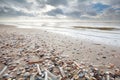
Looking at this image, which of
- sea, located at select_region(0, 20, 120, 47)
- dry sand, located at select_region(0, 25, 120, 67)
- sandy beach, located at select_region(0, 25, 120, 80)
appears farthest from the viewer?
sea, located at select_region(0, 20, 120, 47)

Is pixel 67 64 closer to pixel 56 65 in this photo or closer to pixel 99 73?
pixel 56 65

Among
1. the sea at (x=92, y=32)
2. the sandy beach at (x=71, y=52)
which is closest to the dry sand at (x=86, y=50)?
the sandy beach at (x=71, y=52)

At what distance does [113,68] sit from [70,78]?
1911mm

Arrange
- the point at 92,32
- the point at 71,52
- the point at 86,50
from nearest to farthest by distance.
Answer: the point at 71,52, the point at 86,50, the point at 92,32

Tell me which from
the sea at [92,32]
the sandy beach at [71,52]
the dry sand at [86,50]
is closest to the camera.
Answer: the sandy beach at [71,52]

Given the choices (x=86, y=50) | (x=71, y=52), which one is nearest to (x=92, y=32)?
(x=86, y=50)

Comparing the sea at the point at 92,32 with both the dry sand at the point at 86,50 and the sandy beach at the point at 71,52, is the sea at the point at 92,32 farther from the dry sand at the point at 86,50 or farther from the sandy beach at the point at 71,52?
the sandy beach at the point at 71,52

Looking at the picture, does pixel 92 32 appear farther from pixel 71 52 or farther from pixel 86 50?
pixel 71 52

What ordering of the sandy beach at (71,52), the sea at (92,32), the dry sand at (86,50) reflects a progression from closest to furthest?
the sandy beach at (71,52), the dry sand at (86,50), the sea at (92,32)

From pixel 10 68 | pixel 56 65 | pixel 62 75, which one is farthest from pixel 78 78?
pixel 10 68

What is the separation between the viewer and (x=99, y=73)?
3.33 metres

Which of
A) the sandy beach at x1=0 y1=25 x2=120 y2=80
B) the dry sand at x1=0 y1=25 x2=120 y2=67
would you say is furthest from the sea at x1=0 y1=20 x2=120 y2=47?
the sandy beach at x1=0 y1=25 x2=120 y2=80

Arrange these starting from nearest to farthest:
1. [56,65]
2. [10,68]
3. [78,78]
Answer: [78,78]
[10,68]
[56,65]

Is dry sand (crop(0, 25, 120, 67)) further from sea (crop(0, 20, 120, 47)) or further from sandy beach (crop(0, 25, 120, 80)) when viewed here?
sea (crop(0, 20, 120, 47))
